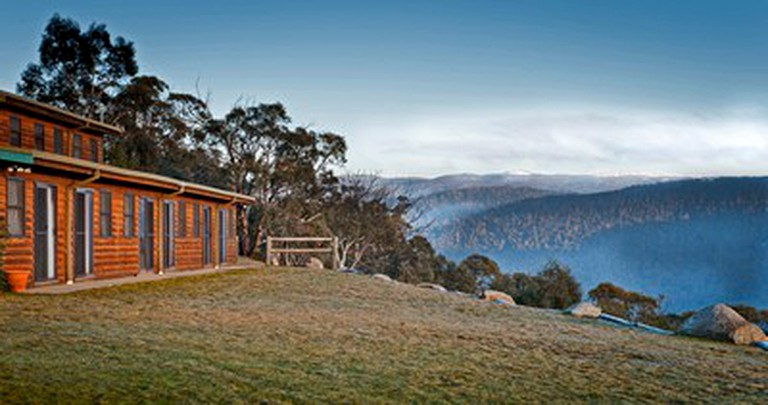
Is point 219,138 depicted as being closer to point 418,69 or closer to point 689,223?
point 418,69

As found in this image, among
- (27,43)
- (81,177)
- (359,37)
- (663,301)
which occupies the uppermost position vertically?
(27,43)

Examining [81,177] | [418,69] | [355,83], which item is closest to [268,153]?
[355,83]

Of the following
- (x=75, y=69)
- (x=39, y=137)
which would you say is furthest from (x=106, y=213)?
(x=75, y=69)

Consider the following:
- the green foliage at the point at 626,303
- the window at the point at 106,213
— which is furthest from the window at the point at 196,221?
the green foliage at the point at 626,303

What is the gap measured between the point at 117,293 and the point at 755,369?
11.1 meters

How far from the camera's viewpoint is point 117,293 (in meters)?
14.1

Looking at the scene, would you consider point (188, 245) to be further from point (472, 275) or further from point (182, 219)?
point (472, 275)

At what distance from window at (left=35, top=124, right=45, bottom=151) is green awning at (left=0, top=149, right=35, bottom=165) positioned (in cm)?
717

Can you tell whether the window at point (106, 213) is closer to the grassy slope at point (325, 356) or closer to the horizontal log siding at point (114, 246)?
the horizontal log siding at point (114, 246)

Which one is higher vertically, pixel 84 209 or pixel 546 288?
pixel 84 209

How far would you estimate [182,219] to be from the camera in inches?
826

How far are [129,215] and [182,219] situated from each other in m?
3.25

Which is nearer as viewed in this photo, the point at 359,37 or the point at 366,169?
the point at 359,37

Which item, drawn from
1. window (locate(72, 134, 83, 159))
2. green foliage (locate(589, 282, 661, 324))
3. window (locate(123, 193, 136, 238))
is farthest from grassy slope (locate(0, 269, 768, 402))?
green foliage (locate(589, 282, 661, 324))
